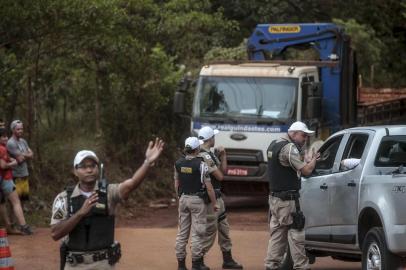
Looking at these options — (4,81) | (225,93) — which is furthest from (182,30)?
(4,81)

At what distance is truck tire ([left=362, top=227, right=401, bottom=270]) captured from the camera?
9.22 meters

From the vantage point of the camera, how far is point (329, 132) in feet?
61.9

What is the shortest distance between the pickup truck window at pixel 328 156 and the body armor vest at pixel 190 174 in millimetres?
1444

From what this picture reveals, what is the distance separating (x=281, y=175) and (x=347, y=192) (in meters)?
0.86

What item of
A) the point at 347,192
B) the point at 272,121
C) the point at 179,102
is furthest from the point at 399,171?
the point at 179,102

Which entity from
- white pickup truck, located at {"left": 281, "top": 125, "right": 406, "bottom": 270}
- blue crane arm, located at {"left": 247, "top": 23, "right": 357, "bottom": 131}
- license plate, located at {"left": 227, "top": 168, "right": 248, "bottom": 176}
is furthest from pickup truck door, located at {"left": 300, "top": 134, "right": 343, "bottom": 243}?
blue crane arm, located at {"left": 247, "top": 23, "right": 357, "bottom": 131}

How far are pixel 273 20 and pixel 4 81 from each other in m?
12.7

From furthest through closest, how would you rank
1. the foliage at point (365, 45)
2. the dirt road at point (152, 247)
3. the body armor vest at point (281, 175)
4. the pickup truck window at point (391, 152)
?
the foliage at point (365, 45), the dirt road at point (152, 247), the body armor vest at point (281, 175), the pickup truck window at point (391, 152)

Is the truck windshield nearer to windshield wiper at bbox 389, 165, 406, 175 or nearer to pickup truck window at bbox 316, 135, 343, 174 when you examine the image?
pickup truck window at bbox 316, 135, 343, 174

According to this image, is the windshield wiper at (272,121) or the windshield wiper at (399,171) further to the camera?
the windshield wiper at (272,121)

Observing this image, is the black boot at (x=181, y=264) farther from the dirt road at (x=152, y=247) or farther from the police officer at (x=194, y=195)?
the dirt road at (x=152, y=247)

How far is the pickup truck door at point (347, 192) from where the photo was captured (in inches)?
398

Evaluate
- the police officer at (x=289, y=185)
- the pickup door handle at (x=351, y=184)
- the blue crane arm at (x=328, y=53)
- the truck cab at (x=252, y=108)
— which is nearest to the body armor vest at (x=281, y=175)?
the police officer at (x=289, y=185)

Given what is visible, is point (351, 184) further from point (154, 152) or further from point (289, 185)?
point (154, 152)
